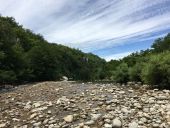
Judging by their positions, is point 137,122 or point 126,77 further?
point 126,77

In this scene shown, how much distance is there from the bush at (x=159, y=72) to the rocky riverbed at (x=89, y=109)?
5.03 feet

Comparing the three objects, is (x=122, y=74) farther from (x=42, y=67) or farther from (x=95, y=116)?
(x=42, y=67)

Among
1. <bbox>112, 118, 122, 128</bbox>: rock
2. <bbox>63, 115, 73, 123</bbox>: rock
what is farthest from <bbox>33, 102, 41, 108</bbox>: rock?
<bbox>112, 118, 122, 128</bbox>: rock

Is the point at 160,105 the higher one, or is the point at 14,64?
the point at 14,64

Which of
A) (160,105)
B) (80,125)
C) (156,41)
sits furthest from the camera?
(156,41)

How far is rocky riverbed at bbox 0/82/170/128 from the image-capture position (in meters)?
10.0

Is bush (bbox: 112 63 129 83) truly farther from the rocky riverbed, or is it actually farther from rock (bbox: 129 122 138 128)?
rock (bbox: 129 122 138 128)

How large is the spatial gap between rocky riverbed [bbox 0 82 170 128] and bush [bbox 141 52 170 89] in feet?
5.03

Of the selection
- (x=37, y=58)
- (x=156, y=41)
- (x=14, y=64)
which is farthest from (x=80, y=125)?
(x=156, y=41)

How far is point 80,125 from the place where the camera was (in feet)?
32.4

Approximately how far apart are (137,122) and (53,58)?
22089 mm

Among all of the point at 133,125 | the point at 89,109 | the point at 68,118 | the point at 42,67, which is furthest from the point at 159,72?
the point at 42,67

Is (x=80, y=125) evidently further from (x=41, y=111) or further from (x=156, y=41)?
(x=156, y=41)

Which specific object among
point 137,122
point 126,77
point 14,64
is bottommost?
point 137,122
